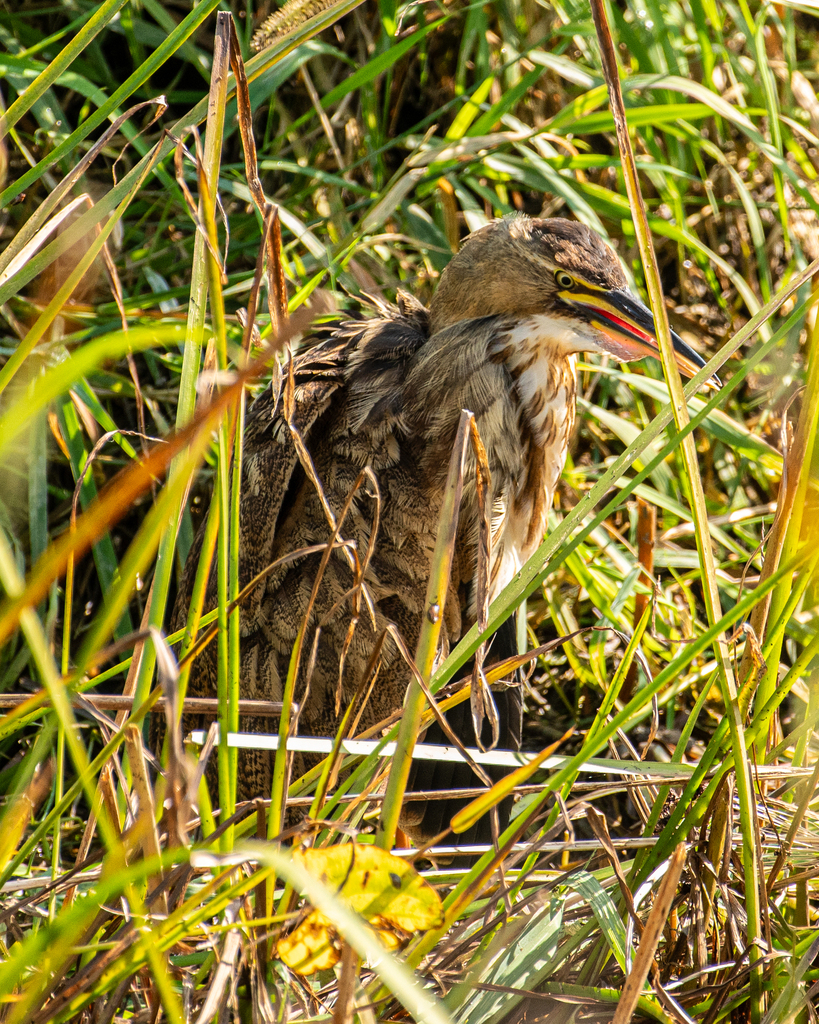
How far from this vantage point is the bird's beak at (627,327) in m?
1.42

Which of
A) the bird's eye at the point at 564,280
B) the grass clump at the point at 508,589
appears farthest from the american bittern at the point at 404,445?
the grass clump at the point at 508,589

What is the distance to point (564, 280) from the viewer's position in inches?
59.1

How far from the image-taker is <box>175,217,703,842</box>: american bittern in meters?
1.56

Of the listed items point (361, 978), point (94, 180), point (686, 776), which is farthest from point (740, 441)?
point (94, 180)

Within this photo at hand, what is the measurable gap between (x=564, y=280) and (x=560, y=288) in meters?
→ 0.01

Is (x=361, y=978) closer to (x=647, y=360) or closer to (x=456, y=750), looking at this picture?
(x=456, y=750)

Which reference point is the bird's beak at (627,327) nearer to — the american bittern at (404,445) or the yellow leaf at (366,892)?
the american bittern at (404,445)

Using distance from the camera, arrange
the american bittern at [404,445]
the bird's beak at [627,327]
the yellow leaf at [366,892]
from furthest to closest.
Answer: the american bittern at [404,445], the bird's beak at [627,327], the yellow leaf at [366,892]

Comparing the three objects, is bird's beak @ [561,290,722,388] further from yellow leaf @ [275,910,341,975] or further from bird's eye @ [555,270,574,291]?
yellow leaf @ [275,910,341,975]

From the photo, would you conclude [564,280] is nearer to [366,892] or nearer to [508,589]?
[508,589]

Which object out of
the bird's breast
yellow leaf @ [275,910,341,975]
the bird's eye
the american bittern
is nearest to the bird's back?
the american bittern

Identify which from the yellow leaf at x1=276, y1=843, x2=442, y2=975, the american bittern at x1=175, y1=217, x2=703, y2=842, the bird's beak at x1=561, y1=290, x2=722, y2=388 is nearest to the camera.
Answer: the yellow leaf at x1=276, y1=843, x2=442, y2=975

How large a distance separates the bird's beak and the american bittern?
1cm

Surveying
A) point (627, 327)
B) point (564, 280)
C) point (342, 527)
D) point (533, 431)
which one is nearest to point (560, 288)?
point (564, 280)
